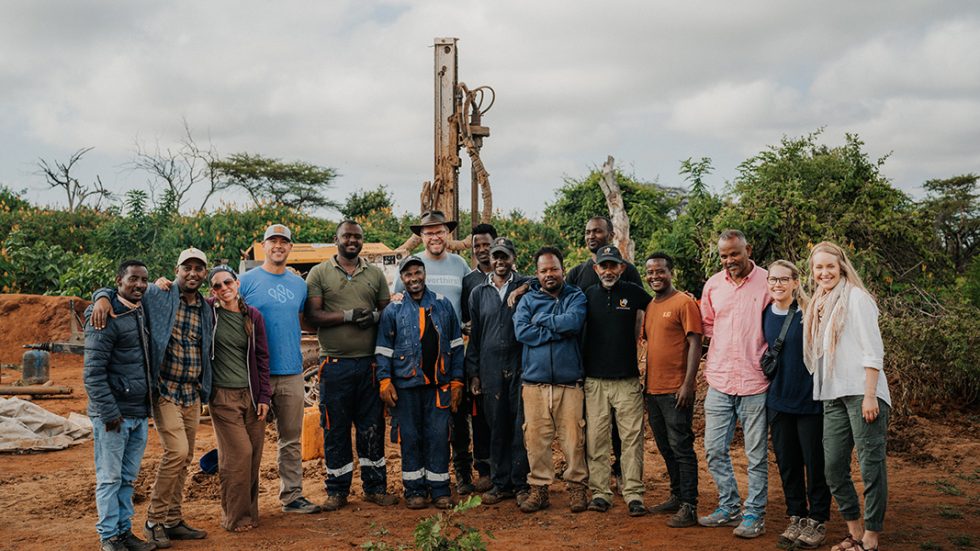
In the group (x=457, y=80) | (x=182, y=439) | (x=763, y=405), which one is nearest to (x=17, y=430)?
(x=182, y=439)

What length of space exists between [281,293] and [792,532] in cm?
383

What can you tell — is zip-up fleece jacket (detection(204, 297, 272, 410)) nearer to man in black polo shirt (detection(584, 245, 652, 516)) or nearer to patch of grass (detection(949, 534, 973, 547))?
man in black polo shirt (detection(584, 245, 652, 516))

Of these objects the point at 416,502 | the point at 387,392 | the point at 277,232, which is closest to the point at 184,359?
the point at 277,232

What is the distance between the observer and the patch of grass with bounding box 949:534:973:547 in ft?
18.0

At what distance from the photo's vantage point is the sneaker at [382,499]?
6312 millimetres

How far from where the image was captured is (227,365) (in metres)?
5.63

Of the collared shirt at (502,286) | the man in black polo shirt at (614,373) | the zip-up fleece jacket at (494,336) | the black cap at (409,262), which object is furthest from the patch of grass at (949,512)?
the black cap at (409,262)

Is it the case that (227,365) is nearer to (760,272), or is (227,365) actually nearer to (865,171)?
(760,272)

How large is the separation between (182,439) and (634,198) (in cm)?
1719

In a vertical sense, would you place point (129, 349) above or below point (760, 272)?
below

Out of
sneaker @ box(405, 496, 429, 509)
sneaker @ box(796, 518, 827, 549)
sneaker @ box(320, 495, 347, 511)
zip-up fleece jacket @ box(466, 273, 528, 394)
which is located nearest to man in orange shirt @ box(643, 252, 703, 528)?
sneaker @ box(796, 518, 827, 549)

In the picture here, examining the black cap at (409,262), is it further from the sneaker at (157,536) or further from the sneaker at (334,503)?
the sneaker at (157,536)

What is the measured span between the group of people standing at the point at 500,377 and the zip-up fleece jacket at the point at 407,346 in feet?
0.05

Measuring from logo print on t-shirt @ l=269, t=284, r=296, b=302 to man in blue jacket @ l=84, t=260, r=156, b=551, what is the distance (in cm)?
99
